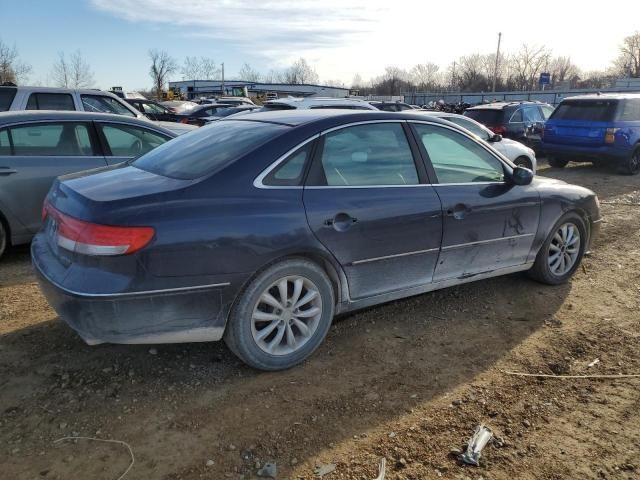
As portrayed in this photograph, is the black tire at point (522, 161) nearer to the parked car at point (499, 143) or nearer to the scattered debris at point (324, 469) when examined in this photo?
the parked car at point (499, 143)

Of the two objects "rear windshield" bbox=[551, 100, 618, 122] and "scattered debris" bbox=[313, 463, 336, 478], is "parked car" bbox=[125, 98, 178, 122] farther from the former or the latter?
"scattered debris" bbox=[313, 463, 336, 478]

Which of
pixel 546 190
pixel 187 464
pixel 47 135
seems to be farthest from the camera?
pixel 47 135

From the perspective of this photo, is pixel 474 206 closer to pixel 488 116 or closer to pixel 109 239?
pixel 109 239

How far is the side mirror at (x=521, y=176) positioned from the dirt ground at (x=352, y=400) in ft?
3.45

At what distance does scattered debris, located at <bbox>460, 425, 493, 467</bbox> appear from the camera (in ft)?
8.32

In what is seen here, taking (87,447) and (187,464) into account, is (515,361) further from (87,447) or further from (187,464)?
(87,447)

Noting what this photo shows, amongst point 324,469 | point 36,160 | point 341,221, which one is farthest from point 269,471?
point 36,160

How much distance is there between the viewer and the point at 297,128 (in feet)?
11.0

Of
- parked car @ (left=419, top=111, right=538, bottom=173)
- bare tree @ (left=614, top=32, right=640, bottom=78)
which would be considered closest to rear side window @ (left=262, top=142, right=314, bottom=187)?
parked car @ (left=419, top=111, right=538, bottom=173)

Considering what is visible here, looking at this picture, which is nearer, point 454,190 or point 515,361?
point 515,361

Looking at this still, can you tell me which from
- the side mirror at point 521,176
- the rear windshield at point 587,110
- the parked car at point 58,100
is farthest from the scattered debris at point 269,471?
the rear windshield at point 587,110

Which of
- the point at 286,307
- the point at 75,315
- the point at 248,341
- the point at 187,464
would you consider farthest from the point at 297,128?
the point at 187,464

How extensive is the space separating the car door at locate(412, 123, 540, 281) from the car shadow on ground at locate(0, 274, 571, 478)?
50 cm

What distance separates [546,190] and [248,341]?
2.93 meters
